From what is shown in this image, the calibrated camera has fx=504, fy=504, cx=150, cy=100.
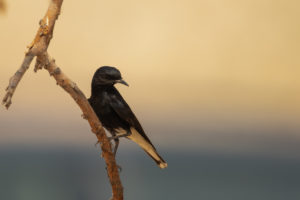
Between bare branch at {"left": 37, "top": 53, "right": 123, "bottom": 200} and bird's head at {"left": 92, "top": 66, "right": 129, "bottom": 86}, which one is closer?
bare branch at {"left": 37, "top": 53, "right": 123, "bottom": 200}

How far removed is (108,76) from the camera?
1.83 meters

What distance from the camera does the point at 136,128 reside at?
6.23 feet

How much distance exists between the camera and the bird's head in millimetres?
1820

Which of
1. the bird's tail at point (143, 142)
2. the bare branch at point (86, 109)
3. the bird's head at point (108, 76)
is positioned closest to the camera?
the bare branch at point (86, 109)

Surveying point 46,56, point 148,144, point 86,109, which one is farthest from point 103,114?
point 46,56

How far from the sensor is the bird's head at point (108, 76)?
5.97 ft

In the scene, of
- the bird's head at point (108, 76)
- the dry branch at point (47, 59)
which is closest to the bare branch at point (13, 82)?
the dry branch at point (47, 59)

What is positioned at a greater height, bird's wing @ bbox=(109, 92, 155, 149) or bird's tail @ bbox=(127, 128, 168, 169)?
bird's wing @ bbox=(109, 92, 155, 149)

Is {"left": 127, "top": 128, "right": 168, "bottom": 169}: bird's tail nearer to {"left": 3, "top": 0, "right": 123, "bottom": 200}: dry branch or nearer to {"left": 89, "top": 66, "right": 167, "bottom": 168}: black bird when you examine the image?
{"left": 89, "top": 66, "right": 167, "bottom": 168}: black bird

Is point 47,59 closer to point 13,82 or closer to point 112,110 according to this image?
point 13,82

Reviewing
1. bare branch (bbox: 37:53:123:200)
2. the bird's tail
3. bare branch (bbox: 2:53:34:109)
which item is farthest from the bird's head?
bare branch (bbox: 2:53:34:109)

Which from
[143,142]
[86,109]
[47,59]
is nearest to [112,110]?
[143,142]

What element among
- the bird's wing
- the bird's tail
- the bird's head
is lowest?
the bird's tail

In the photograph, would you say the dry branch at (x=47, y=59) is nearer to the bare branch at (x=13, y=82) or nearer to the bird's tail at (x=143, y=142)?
the bare branch at (x=13, y=82)
